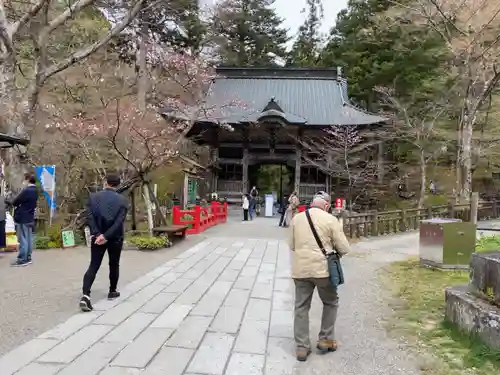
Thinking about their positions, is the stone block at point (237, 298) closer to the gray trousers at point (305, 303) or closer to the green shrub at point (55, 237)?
the gray trousers at point (305, 303)

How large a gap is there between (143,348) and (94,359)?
0.41m

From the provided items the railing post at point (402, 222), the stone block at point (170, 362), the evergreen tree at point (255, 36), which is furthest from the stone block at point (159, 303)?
the evergreen tree at point (255, 36)

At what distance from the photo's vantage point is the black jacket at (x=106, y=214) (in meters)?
4.61

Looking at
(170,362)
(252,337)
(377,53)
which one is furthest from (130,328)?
(377,53)

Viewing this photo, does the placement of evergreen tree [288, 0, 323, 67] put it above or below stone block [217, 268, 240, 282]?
above

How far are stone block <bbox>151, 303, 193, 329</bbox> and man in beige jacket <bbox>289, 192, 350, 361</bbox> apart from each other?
1379 mm

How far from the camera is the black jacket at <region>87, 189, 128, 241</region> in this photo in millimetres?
4605

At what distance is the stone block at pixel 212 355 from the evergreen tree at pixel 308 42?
33.4 metres

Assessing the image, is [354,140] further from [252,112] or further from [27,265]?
[27,265]

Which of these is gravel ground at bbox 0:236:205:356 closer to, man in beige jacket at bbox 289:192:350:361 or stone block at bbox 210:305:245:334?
stone block at bbox 210:305:245:334

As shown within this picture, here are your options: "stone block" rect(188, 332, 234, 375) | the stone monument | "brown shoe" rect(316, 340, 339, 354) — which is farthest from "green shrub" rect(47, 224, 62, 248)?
the stone monument

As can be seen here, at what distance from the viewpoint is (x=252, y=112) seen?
22.2 meters

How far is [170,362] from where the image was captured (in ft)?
10.8

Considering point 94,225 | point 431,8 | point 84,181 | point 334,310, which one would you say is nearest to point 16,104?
point 84,181
